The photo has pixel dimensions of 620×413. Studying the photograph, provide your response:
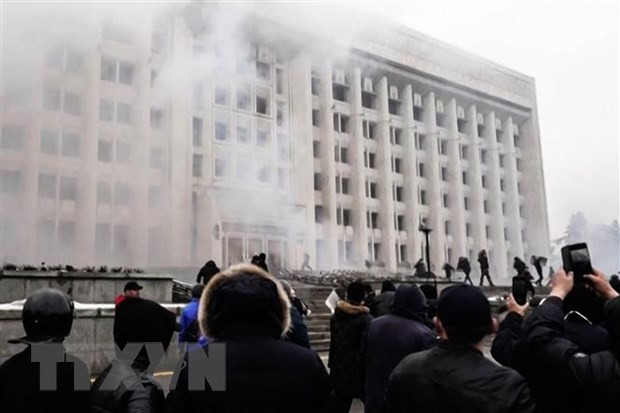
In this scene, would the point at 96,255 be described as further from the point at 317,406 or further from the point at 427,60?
the point at 427,60

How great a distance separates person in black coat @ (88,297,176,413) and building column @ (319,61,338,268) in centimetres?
2934

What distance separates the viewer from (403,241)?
36000 mm

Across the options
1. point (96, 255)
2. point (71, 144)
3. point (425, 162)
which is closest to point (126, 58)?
point (71, 144)

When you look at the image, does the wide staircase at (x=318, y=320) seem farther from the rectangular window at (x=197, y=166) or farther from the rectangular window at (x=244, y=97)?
the rectangular window at (x=244, y=97)

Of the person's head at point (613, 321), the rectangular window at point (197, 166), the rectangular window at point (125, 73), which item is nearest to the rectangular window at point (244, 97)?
the rectangular window at point (197, 166)

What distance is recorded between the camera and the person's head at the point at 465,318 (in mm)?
1943

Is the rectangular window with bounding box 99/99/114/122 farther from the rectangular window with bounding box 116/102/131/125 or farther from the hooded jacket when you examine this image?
the hooded jacket

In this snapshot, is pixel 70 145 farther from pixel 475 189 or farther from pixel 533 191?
pixel 533 191

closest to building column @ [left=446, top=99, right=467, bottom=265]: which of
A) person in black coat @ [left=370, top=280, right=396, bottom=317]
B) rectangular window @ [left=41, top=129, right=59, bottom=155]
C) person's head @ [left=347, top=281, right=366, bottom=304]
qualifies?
rectangular window @ [left=41, top=129, right=59, bottom=155]

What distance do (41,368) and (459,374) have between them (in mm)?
1460

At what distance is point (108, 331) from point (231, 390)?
7.22 metres

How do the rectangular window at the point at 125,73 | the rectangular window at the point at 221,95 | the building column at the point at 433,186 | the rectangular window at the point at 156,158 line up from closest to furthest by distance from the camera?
the rectangular window at the point at 125,73 < the rectangular window at the point at 156,158 < the rectangular window at the point at 221,95 < the building column at the point at 433,186

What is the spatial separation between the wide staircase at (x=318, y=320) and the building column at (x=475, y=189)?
25724 millimetres

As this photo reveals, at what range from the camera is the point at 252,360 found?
174 centimetres
